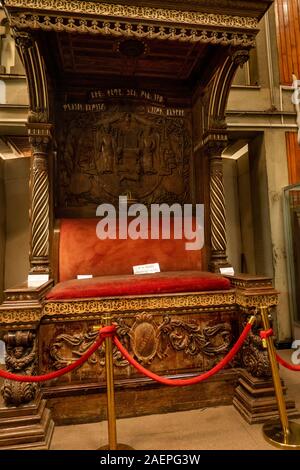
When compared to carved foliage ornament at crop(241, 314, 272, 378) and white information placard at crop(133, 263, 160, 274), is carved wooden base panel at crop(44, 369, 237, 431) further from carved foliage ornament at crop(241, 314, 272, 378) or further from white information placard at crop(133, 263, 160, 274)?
white information placard at crop(133, 263, 160, 274)

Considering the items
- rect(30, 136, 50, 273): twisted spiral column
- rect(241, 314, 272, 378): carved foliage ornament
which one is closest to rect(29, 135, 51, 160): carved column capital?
rect(30, 136, 50, 273): twisted spiral column

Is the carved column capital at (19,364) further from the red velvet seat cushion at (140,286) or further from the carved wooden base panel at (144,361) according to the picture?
the red velvet seat cushion at (140,286)

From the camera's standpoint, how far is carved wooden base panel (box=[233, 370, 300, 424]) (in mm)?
2094

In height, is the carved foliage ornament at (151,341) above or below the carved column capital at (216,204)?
below

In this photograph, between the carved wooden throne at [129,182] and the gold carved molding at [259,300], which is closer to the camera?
the carved wooden throne at [129,182]

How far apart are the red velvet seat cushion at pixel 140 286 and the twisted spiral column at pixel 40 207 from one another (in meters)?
0.37

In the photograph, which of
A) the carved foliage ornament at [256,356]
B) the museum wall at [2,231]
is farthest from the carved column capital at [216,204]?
the museum wall at [2,231]

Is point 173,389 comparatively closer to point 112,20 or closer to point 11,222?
point 112,20

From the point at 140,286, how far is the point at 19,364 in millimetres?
947

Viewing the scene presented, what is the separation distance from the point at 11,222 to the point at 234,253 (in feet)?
12.0

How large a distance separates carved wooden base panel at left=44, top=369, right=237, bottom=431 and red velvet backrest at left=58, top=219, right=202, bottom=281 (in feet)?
3.45

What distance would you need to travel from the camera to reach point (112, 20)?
2.17 metres

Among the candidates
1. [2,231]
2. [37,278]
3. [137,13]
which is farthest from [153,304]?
[2,231]

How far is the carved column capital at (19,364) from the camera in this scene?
1.91m
